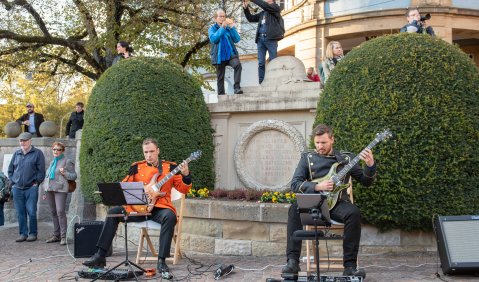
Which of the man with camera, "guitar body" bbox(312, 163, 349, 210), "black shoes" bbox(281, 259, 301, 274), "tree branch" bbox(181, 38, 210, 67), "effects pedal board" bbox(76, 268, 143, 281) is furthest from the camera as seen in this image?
"tree branch" bbox(181, 38, 210, 67)

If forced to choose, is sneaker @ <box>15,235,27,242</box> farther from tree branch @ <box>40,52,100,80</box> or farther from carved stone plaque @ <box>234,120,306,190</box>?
tree branch @ <box>40,52,100,80</box>

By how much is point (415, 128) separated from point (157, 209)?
10.9 ft

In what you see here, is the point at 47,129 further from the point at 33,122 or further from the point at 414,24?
the point at 414,24

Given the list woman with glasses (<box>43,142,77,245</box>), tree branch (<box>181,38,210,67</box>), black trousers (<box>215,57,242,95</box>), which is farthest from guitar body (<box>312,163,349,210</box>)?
tree branch (<box>181,38,210,67</box>)

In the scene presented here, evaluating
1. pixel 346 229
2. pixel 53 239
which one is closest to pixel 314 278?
pixel 346 229

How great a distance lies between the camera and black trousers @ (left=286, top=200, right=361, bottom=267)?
6102mm

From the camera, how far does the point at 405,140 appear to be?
23.9 ft

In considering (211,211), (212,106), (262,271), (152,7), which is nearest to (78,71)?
(152,7)

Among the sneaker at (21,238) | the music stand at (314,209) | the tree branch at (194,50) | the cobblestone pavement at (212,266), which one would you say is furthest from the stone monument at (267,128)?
the tree branch at (194,50)

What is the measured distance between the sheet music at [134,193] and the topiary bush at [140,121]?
92.5 inches

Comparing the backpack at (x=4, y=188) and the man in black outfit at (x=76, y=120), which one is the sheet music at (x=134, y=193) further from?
the man in black outfit at (x=76, y=120)

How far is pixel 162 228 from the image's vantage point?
7.06 metres

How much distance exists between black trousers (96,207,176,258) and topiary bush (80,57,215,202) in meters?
1.91

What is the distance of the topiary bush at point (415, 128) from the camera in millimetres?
7242
